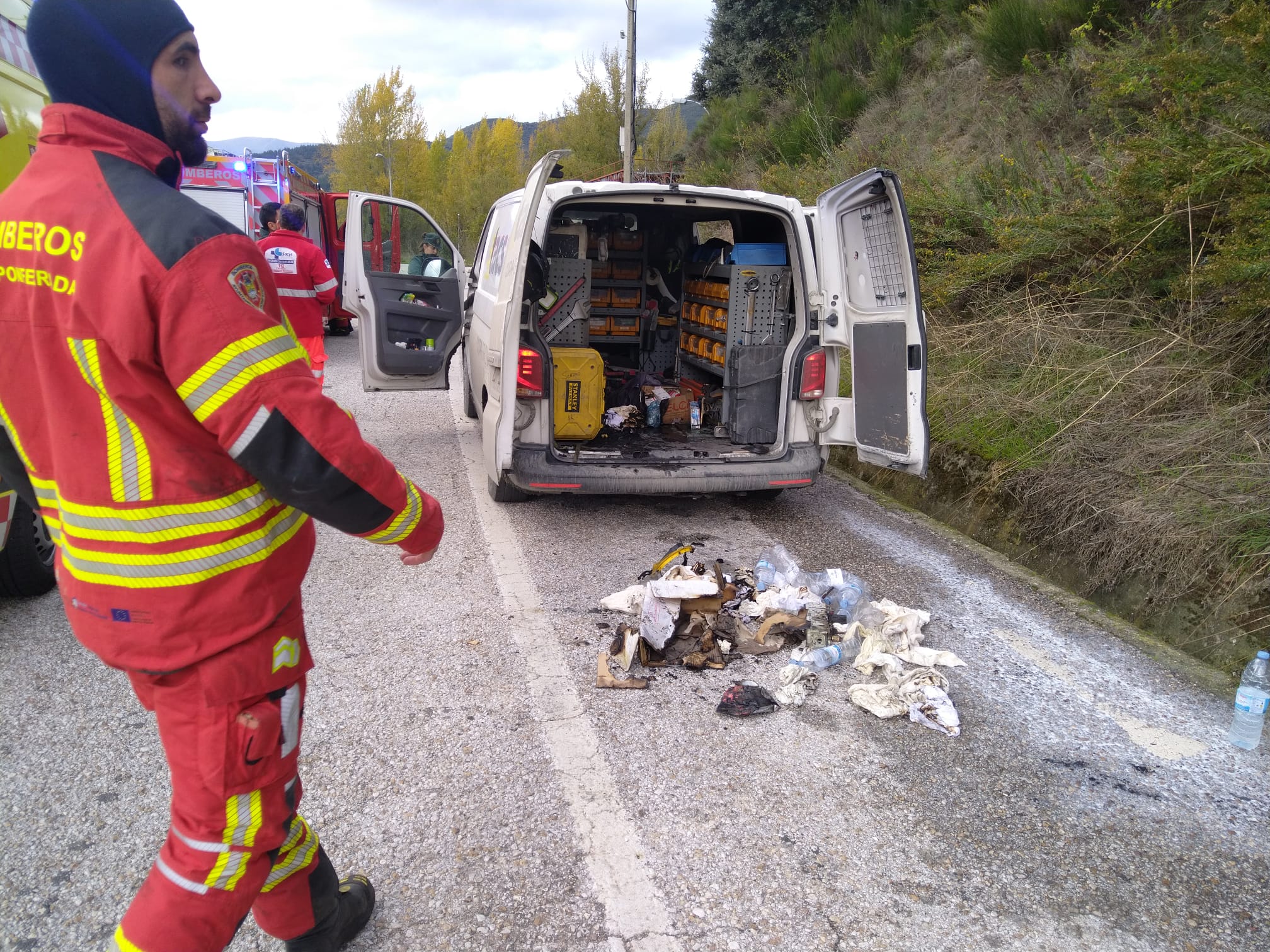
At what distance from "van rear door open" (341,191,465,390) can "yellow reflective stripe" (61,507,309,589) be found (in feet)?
18.7

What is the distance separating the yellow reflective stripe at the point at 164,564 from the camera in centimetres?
145

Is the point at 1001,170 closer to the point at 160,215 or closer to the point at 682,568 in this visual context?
the point at 682,568

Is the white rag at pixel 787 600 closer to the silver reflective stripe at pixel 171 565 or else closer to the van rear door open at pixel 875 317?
the van rear door open at pixel 875 317

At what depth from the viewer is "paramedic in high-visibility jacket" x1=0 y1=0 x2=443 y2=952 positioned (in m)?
1.35

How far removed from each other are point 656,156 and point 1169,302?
25734 millimetres

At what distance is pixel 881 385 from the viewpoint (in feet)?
15.6

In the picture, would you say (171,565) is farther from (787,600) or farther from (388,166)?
(388,166)

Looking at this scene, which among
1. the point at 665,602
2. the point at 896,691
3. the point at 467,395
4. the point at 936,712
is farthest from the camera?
the point at 467,395

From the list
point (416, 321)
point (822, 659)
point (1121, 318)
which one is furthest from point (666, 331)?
point (822, 659)

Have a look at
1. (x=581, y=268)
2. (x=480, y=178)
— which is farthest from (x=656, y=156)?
(x=581, y=268)

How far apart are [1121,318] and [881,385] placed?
238 cm

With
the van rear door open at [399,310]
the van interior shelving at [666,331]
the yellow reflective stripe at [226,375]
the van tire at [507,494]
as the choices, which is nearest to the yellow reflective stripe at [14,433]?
the yellow reflective stripe at [226,375]

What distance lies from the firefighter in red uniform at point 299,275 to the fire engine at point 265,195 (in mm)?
3067

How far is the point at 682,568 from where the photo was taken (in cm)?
400
